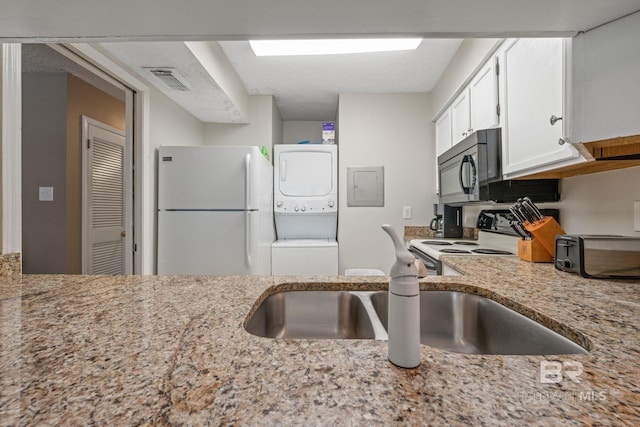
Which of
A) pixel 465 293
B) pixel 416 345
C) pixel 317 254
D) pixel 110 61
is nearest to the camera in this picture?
pixel 416 345

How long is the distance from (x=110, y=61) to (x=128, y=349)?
2055 mm

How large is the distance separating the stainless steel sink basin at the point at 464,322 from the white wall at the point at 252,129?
269 cm

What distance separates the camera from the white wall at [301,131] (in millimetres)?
4164

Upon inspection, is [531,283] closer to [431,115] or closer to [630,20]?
[630,20]

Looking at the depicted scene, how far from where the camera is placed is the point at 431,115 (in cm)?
318

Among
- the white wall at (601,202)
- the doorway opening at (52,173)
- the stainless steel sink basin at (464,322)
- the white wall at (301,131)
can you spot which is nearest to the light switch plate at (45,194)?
the doorway opening at (52,173)

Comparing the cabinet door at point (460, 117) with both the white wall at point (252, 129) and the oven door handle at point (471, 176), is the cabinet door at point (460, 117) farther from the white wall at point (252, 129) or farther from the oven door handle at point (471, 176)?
the white wall at point (252, 129)

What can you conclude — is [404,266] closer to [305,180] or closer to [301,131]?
[305,180]

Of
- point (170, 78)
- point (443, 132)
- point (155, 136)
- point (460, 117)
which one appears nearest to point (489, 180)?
point (460, 117)

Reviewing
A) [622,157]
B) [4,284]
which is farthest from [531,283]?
[4,284]

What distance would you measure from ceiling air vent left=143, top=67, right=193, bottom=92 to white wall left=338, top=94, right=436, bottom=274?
5.27ft

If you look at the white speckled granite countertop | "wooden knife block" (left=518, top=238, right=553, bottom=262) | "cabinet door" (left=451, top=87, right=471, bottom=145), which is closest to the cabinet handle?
"wooden knife block" (left=518, top=238, right=553, bottom=262)

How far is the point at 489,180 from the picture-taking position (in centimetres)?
175

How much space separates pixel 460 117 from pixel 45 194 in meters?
3.94
